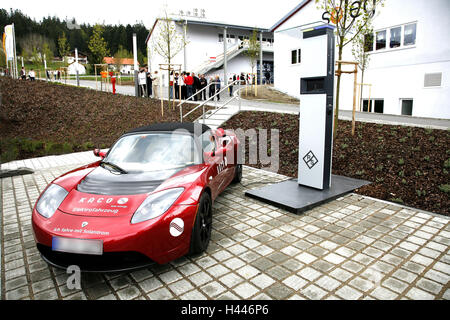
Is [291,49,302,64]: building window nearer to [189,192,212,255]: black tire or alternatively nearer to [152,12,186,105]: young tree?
[152,12,186,105]: young tree

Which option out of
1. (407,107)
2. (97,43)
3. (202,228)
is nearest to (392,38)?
(407,107)

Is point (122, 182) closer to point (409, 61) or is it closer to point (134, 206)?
point (134, 206)

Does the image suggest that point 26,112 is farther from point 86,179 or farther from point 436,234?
point 436,234

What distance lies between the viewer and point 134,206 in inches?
121

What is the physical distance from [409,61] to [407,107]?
8.13ft

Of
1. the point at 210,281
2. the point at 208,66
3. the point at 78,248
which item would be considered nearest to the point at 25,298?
the point at 78,248

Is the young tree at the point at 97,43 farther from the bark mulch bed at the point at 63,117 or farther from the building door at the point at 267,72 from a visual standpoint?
the building door at the point at 267,72

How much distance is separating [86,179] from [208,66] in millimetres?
33539

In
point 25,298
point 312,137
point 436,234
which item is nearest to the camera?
point 25,298

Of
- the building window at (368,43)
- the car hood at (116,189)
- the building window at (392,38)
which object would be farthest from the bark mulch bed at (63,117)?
the building window at (392,38)

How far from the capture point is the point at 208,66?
35.4 m

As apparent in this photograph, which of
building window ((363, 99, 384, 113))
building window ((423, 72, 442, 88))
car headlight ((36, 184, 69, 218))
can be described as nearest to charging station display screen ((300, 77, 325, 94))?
car headlight ((36, 184, 69, 218))

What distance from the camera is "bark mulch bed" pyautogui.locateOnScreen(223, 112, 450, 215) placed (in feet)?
17.4
